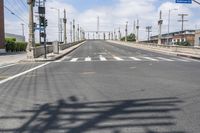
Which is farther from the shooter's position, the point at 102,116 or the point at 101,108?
the point at 101,108

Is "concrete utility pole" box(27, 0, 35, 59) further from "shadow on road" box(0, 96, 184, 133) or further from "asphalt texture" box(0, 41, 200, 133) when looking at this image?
"shadow on road" box(0, 96, 184, 133)

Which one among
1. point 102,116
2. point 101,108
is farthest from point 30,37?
point 102,116

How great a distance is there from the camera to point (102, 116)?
27.5 feet

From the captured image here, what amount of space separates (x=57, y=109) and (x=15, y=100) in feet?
6.40

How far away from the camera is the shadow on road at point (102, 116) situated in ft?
24.0

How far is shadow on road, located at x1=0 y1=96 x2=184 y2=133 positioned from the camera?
24.0 feet

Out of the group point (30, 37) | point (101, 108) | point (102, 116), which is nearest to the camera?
point (102, 116)

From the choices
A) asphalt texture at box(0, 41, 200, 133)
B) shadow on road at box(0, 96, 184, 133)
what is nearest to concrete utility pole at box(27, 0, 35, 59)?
asphalt texture at box(0, 41, 200, 133)

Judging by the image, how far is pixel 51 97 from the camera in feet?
36.9

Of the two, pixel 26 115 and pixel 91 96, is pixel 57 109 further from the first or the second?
pixel 91 96

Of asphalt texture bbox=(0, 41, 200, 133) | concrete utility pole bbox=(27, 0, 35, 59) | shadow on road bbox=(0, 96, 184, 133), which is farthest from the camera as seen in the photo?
concrete utility pole bbox=(27, 0, 35, 59)

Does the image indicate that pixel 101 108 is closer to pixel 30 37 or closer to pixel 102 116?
pixel 102 116

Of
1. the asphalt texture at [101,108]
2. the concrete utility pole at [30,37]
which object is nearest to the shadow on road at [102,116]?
the asphalt texture at [101,108]

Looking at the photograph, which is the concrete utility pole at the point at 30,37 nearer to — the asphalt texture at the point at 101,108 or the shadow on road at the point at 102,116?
the asphalt texture at the point at 101,108
